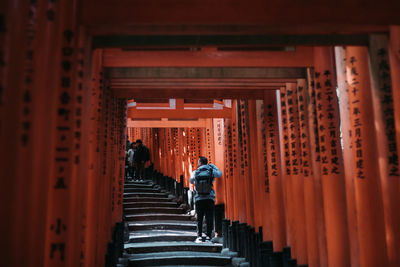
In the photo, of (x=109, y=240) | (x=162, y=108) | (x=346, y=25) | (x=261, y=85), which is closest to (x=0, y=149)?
(x=346, y=25)

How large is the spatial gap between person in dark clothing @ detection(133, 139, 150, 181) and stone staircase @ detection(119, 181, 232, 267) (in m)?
2.49

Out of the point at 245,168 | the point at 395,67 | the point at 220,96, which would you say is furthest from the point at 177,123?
the point at 395,67

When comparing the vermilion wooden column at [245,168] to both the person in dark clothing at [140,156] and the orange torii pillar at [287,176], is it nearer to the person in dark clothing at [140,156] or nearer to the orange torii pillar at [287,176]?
the orange torii pillar at [287,176]

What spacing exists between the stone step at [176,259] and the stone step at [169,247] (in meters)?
0.19

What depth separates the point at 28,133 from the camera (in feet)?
7.44

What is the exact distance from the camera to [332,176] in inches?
171

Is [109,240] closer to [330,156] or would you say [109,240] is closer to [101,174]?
[101,174]

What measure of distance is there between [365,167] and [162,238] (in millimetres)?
6432

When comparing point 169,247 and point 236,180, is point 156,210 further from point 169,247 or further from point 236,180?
point 236,180

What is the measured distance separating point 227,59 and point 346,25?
1.82 meters

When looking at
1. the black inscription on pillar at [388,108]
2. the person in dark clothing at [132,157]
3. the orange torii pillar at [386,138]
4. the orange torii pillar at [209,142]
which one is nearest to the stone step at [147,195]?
the person in dark clothing at [132,157]

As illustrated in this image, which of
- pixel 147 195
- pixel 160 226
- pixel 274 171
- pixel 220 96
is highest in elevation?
pixel 220 96

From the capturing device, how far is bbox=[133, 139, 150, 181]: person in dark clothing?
15307 millimetres

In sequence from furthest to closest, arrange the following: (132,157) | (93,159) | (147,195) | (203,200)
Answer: (132,157), (147,195), (203,200), (93,159)
